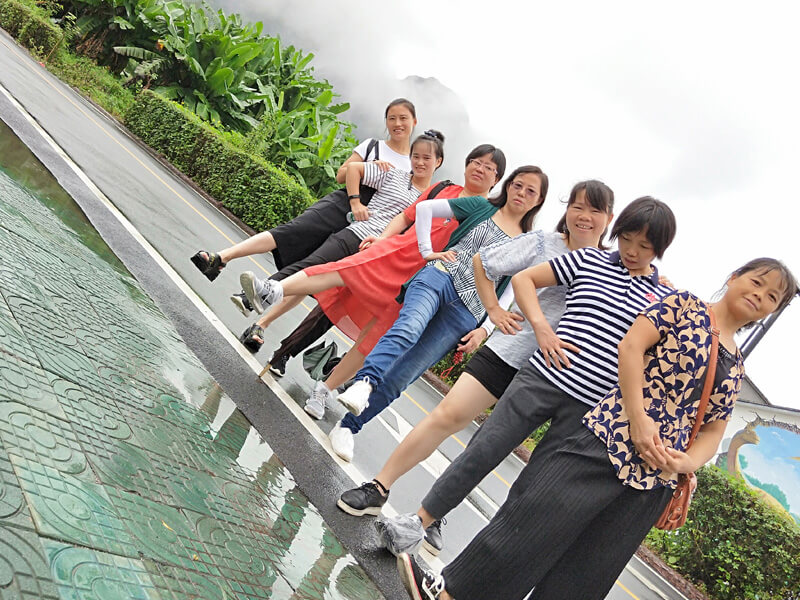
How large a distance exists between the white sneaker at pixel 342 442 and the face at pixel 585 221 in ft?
5.33

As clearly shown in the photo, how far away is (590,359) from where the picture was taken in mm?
2523

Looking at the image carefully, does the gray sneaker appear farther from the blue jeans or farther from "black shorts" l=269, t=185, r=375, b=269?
"black shorts" l=269, t=185, r=375, b=269

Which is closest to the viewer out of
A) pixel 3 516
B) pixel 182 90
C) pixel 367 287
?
pixel 3 516

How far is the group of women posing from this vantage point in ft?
7.24

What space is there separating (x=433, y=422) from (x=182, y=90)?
69.8ft

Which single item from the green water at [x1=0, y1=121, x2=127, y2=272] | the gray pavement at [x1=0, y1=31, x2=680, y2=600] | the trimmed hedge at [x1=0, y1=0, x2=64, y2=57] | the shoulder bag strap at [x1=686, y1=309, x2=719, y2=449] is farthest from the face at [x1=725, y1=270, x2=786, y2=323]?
the trimmed hedge at [x1=0, y1=0, x2=64, y2=57]

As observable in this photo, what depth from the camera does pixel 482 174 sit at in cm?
374

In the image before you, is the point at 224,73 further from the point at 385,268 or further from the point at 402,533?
the point at 402,533

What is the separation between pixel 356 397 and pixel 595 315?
3.50ft

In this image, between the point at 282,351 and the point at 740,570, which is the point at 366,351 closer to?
the point at 282,351

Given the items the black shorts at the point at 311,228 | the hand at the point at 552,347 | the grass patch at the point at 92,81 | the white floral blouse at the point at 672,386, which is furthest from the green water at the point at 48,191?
the grass patch at the point at 92,81

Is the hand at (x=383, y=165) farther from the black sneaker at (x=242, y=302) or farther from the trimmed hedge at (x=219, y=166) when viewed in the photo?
the trimmed hedge at (x=219, y=166)

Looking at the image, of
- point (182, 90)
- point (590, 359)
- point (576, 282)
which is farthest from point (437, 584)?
point (182, 90)

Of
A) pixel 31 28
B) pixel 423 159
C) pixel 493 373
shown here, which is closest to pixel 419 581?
pixel 493 373
